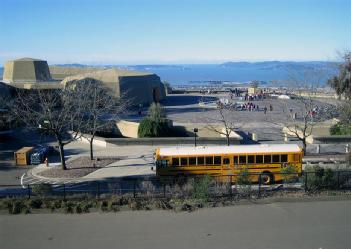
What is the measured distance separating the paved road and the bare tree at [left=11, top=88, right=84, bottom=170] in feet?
32.3

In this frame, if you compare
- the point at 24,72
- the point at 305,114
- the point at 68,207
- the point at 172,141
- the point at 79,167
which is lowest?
the point at 79,167

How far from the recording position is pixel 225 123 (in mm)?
30297

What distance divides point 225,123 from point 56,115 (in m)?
11.3

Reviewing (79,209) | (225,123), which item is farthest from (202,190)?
(225,123)

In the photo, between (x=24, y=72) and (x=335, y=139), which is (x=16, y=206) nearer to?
(x=335, y=139)

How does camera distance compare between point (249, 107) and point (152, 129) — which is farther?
point (249, 107)

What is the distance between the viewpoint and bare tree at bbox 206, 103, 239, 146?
3107 cm

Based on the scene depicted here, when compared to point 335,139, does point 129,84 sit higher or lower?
higher

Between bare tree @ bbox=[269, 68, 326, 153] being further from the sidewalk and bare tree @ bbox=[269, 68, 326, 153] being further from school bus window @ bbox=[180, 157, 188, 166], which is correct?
the sidewalk

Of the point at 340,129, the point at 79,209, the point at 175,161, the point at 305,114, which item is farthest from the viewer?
the point at 340,129

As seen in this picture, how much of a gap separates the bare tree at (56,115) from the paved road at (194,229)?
9.84m

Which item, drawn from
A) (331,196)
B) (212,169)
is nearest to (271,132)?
(212,169)

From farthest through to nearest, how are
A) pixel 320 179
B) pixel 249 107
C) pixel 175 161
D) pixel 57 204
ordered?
pixel 249 107 < pixel 175 161 < pixel 320 179 < pixel 57 204

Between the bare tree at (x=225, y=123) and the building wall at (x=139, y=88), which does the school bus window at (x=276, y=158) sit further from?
Result: the building wall at (x=139, y=88)
